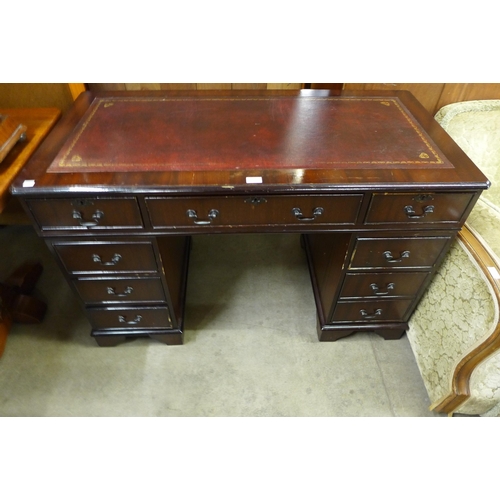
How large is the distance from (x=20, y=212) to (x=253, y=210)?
148 centimetres

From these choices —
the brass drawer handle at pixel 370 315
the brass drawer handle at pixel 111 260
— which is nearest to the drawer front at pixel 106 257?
the brass drawer handle at pixel 111 260

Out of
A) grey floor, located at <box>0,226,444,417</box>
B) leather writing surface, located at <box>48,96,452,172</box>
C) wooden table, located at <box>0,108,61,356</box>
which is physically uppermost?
leather writing surface, located at <box>48,96,452,172</box>

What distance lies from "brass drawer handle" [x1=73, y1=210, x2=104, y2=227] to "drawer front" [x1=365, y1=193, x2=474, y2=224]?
0.76m

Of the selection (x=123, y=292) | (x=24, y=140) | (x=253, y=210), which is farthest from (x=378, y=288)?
(x=24, y=140)

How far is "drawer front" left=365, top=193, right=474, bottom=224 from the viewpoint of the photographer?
96 centimetres

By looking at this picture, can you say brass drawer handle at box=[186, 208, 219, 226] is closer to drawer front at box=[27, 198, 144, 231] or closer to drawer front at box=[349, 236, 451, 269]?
drawer front at box=[27, 198, 144, 231]

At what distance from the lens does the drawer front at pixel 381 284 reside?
1209mm

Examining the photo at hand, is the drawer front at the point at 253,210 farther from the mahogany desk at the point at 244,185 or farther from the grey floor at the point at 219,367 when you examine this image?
the grey floor at the point at 219,367

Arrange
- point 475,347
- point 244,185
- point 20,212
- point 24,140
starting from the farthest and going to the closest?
1. point 20,212
2. point 24,140
3. point 475,347
4. point 244,185

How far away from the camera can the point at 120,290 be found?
122cm

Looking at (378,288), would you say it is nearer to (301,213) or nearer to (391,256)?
(391,256)

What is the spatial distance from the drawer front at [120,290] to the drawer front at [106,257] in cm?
5

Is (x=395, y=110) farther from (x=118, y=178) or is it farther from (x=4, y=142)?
(x=4, y=142)

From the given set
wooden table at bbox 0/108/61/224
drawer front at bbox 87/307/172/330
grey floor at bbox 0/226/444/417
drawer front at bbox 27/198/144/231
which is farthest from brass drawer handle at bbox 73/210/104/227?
grey floor at bbox 0/226/444/417
